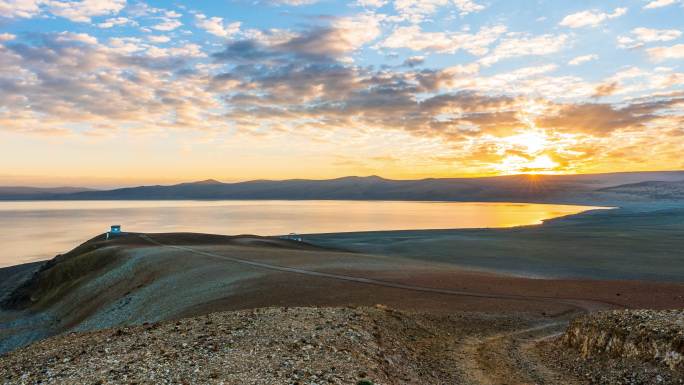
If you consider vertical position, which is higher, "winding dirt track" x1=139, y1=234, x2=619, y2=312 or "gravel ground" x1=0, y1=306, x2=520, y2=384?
"gravel ground" x1=0, y1=306, x2=520, y2=384

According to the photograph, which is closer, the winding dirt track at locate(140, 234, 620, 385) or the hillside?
the winding dirt track at locate(140, 234, 620, 385)

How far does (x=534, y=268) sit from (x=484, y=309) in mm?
29551

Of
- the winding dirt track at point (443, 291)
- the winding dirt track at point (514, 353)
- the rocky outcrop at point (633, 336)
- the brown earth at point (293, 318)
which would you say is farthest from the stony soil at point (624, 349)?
the winding dirt track at point (443, 291)

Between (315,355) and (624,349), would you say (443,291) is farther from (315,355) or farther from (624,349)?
(315,355)

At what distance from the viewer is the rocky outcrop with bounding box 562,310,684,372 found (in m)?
14.4

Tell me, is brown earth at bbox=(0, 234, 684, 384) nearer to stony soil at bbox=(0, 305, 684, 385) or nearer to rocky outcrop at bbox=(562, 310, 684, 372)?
stony soil at bbox=(0, 305, 684, 385)

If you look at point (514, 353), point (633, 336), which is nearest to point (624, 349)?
point (633, 336)

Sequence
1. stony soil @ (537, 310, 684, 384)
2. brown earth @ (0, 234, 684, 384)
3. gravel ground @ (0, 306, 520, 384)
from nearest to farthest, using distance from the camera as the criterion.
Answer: gravel ground @ (0, 306, 520, 384) < brown earth @ (0, 234, 684, 384) < stony soil @ (537, 310, 684, 384)

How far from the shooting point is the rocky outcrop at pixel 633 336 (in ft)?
47.3

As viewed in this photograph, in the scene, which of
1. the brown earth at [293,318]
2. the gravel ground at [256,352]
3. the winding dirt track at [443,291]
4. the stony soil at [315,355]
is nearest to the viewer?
the gravel ground at [256,352]

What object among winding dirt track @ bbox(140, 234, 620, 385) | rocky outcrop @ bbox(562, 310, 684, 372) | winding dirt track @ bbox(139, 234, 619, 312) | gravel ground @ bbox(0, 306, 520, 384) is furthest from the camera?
winding dirt track @ bbox(139, 234, 619, 312)

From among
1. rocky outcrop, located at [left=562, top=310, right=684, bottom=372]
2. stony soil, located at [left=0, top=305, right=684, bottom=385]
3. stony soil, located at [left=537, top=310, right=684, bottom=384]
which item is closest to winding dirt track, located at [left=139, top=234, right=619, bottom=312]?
stony soil, located at [left=0, top=305, right=684, bottom=385]

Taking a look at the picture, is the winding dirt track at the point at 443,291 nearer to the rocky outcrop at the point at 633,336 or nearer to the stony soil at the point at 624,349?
the rocky outcrop at the point at 633,336

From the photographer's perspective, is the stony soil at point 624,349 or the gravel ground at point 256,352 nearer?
the gravel ground at point 256,352
